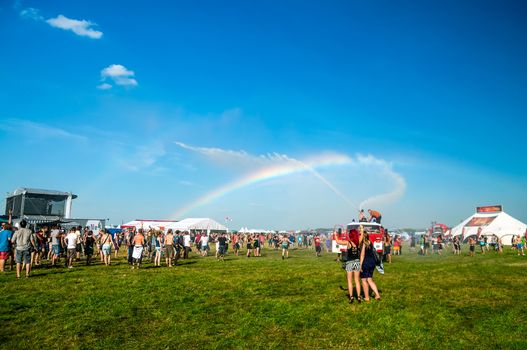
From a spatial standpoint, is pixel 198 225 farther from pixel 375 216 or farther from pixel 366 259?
pixel 366 259

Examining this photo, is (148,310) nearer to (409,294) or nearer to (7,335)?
(7,335)

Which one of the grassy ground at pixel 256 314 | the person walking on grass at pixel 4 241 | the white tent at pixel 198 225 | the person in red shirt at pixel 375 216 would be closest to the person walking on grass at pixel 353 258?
the grassy ground at pixel 256 314

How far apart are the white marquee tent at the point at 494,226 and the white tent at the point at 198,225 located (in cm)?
4248

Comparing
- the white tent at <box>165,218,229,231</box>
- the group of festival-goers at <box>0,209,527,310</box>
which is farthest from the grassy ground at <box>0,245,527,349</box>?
the white tent at <box>165,218,229,231</box>

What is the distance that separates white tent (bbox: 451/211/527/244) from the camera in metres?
53.6

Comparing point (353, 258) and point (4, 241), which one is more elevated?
point (4, 241)

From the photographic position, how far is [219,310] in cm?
980

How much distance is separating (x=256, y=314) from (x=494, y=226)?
57795 mm

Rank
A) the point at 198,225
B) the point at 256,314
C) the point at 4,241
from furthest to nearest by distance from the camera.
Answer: the point at 198,225 < the point at 4,241 < the point at 256,314

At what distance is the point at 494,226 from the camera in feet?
179

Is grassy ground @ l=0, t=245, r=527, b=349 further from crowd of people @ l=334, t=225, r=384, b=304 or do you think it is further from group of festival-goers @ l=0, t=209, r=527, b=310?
group of festival-goers @ l=0, t=209, r=527, b=310

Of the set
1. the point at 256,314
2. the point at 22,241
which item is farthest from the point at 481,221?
the point at 22,241

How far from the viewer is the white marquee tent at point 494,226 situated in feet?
176

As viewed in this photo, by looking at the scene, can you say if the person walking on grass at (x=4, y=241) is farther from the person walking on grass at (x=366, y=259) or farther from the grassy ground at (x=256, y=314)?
the person walking on grass at (x=366, y=259)
